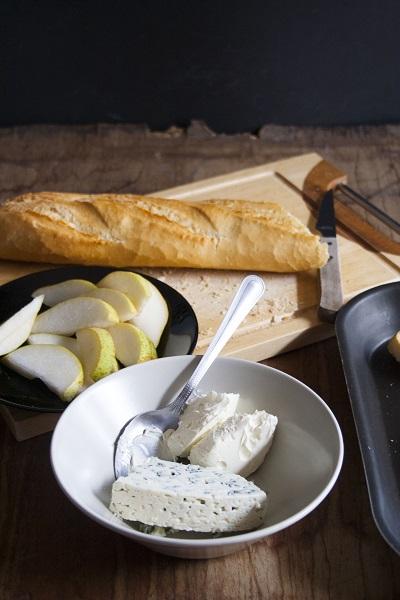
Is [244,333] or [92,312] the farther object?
[244,333]

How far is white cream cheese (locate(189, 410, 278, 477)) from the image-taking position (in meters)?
1.15

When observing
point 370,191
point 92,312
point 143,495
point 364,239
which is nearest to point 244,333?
point 92,312

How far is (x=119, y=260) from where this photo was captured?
175cm

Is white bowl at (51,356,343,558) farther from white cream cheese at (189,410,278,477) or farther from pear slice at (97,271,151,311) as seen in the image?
pear slice at (97,271,151,311)

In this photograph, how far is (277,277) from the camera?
69.0 inches

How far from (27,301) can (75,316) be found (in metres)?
0.16

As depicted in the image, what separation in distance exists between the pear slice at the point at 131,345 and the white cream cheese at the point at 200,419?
0.63 feet

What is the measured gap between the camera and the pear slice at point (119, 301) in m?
1.48

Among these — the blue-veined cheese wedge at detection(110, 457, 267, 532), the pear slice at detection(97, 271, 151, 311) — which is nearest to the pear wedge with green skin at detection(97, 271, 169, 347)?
the pear slice at detection(97, 271, 151, 311)

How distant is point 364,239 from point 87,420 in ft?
2.85

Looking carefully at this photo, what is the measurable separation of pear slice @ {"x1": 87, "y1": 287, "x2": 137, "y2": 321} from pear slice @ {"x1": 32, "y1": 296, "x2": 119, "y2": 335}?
17mm

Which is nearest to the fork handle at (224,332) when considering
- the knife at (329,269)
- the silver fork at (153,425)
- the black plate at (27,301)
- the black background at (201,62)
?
the silver fork at (153,425)

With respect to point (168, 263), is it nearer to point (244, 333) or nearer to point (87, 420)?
point (244, 333)

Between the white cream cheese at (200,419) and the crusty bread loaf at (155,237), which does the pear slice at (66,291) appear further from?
the white cream cheese at (200,419)
